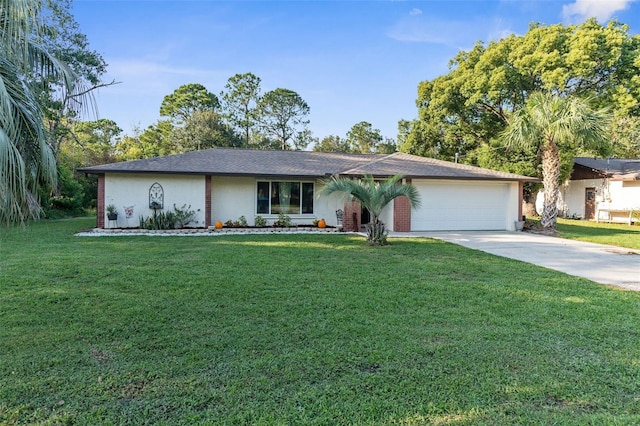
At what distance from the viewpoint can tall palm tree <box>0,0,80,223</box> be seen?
321cm

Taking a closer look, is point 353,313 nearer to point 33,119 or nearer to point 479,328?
point 479,328

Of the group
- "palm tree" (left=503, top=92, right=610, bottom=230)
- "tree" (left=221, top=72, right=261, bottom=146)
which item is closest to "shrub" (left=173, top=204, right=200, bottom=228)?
"palm tree" (left=503, top=92, right=610, bottom=230)

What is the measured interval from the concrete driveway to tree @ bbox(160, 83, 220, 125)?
33.6m

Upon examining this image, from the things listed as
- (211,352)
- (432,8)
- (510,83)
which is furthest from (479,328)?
(510,83)

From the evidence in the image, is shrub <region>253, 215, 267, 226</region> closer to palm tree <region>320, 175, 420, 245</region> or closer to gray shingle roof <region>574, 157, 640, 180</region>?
palm tree <region>320, 175, 420, 245</region>

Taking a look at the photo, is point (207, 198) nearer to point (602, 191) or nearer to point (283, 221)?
point (283, 221)

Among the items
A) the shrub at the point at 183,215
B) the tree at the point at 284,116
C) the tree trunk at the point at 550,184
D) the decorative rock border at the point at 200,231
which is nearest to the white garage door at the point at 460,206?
the tree trunk at the point at 550,184

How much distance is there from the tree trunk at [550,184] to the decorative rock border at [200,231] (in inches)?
325

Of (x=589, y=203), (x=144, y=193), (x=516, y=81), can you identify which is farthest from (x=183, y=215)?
(x=589, y=203)

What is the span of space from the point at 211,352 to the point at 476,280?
16.7 feet

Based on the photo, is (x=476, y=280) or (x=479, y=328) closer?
(x=479, y=328)

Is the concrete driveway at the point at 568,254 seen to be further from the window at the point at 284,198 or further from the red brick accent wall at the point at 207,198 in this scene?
the red brick accent wall at the point at 207,198

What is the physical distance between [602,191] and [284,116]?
101 feet

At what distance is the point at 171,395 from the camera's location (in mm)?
2990
